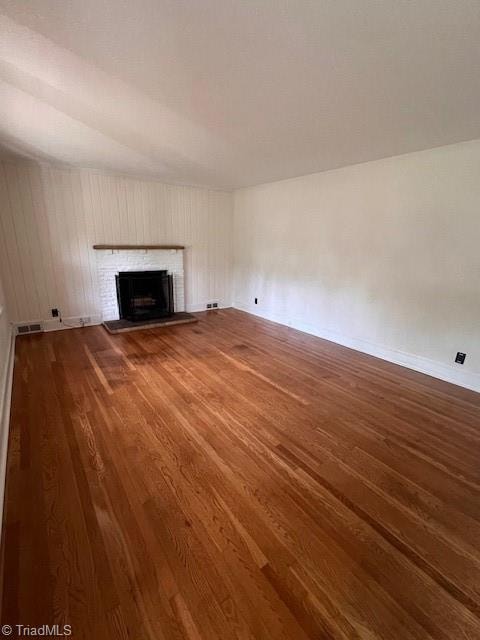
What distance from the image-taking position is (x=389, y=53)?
1.38 m

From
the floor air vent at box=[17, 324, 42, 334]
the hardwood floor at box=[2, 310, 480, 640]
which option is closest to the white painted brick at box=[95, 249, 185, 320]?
the floor air vent at box=[17, 324, 42, 334]

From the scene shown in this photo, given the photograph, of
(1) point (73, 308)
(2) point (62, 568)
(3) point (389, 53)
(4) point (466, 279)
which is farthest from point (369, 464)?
(1) point (73, 308)

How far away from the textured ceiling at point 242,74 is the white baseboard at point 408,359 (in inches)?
85.2

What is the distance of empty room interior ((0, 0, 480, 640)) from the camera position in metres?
1.12

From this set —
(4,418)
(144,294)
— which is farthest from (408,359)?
(144,294)

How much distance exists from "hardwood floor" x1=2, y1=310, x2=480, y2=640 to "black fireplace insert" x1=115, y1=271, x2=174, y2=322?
1.95 metres

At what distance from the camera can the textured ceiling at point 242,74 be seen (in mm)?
1172

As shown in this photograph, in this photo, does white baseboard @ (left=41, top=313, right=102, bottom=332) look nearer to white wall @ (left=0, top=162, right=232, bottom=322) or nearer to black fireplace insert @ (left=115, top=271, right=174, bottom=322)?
white wall @ (left=0, top=162, right=232, bottom=322)

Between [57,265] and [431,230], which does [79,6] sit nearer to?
[431,230]

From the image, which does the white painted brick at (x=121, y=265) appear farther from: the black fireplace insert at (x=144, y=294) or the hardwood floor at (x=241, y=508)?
the hardwood floor at (x=241, y=508)

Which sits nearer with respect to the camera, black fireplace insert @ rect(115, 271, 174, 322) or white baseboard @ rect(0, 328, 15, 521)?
white baseboard @ rect(0, 328, 15, 521)

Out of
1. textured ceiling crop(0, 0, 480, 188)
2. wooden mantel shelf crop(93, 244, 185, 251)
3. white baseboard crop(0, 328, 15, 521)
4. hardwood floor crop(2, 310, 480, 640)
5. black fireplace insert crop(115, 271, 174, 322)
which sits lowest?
hardwood floor crop(2, 310, 480, 640)

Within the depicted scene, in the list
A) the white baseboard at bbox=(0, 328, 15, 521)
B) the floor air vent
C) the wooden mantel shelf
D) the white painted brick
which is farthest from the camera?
the white painted brick

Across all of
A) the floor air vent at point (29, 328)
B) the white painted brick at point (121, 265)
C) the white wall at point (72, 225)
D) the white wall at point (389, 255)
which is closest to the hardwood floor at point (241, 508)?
the white wall at point (389, 255)
